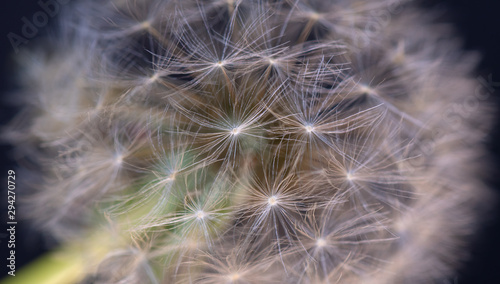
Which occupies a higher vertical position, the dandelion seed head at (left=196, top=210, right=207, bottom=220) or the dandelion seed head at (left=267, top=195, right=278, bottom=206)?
the dandelion seed head at (left=196, top=210, right=207, bottom=220)

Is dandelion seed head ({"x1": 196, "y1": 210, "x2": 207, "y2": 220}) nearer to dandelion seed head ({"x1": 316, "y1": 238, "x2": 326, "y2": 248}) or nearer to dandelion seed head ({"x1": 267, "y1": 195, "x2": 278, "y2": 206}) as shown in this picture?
dandelion seed head ({"x1": 267, "y1": 195, "x2": 278, "y2": 206})

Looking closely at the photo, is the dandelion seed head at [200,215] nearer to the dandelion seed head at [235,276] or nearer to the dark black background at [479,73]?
the dandelion seed head at [235,276]

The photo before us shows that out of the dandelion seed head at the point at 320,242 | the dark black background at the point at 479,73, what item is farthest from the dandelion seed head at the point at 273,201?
the dark black background at the point at 479,73

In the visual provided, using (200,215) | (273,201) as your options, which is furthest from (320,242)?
(200,215)

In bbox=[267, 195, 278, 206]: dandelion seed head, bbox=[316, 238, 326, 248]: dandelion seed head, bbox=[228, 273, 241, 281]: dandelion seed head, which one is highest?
bbox=[267, 195, 278, 206]: dandelion seed head

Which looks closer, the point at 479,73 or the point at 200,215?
the point at 200,215

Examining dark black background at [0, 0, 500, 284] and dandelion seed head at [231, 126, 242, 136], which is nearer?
dandelion seed head at [231, 126, 242, 136]

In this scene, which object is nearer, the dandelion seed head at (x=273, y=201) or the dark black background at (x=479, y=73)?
the dandelion seed head at (x=273, y=201)

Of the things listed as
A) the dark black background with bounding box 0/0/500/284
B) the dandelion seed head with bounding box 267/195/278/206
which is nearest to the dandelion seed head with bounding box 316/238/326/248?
the dandelion seed head with bounding box 267/195/278/206

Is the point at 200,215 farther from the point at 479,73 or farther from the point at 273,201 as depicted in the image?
the point at 479,73
